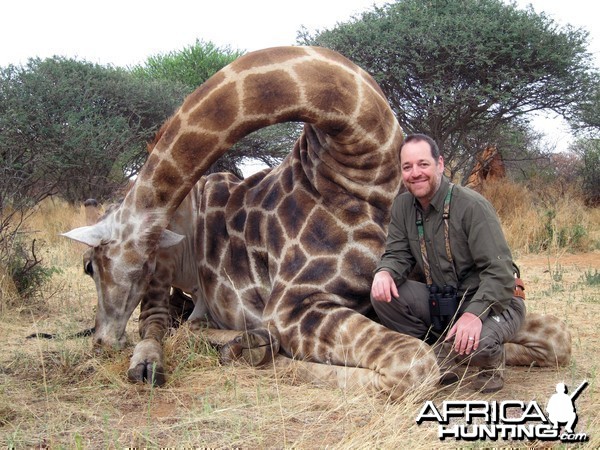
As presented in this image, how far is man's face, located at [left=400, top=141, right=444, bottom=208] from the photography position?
3.59 meters

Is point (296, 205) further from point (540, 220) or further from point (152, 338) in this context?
point (540, 220)

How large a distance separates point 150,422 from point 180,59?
19.9 metres

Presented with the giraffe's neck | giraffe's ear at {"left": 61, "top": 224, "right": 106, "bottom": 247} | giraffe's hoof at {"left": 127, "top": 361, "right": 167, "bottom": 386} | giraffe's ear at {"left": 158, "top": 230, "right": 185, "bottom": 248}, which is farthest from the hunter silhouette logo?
giraffe's ear at {"left": 61, "top": 224, "right": 106, "bottom": 247}

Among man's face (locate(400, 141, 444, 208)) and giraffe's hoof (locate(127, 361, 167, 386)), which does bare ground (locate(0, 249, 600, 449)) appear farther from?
man's face (locate(400, 141, 444, 208))

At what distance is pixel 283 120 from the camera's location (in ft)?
13.0

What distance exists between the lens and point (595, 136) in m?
16.5

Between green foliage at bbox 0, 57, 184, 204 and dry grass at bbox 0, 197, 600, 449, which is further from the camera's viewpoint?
green foliage at bbox 0, 57, 184, 204

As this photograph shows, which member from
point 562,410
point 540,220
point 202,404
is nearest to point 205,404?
point 202,404

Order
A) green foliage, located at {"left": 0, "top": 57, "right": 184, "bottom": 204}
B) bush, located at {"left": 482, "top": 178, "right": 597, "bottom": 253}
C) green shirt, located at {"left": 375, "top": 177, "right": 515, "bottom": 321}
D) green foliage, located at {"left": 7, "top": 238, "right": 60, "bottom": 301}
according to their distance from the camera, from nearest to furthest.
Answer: green shirt, located at {"left": 375, "top": 177, "right": 515, "bottom": 321}, green foliage, located at {"left": 7, "top": 238, "right": 60, "bottom": 301}, bush, located at {"left": 482, "top": 178, "right": 597, "bottom": 253}, green foliage, located at {"left": 0, "top": 57, "right": 184, "bottom": 204}

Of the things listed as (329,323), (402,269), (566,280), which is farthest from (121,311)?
(566,280)

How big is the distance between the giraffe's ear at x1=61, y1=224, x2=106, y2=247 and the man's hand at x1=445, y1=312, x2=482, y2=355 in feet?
7.46

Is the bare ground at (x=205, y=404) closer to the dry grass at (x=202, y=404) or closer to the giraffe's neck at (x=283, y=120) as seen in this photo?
the dry grass at (x=202, y=404)

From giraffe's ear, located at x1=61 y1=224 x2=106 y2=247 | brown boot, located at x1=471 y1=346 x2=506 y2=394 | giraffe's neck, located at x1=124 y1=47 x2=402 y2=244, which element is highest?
giraffe's neck, located at x1=124 y1=47 x2=402 y2=244

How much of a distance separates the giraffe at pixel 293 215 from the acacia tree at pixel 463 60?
915 centimetres
